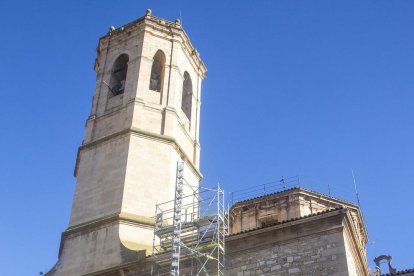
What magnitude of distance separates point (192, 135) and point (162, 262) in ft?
22.0

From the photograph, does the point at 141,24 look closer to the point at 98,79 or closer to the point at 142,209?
the point at 98,79

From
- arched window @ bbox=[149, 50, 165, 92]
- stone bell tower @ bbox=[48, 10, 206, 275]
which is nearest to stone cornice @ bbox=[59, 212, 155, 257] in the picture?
stone bell tower @ bbox=[48, 10, 206, 275]

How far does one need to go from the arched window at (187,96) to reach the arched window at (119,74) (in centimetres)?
224

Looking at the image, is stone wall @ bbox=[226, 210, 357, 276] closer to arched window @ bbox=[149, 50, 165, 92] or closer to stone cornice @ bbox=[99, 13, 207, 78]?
arched window @ bbox=[149, 50, 165, 92]

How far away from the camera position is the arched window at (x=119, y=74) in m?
20.1

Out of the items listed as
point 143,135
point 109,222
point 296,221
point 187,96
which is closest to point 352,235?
point 296,221

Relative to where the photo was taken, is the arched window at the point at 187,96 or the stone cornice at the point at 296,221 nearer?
the stone cornice at the point at 296,221

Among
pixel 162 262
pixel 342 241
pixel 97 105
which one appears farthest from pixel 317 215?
pixel 97 105

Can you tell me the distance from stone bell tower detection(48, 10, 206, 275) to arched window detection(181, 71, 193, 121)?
0.12 feet

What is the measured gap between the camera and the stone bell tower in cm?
1570

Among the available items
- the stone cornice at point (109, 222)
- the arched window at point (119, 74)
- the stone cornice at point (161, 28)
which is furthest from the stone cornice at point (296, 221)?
the stone cornice at point (161, 28)

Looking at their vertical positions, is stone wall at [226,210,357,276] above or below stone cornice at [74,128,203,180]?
below

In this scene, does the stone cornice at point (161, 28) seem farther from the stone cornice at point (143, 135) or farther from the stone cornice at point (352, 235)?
the stone cornice at point (352, 235)

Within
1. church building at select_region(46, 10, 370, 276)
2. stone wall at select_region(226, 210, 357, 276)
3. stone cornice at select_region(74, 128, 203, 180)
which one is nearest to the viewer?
stone wall at select_region(226, 210, 357, 276)
